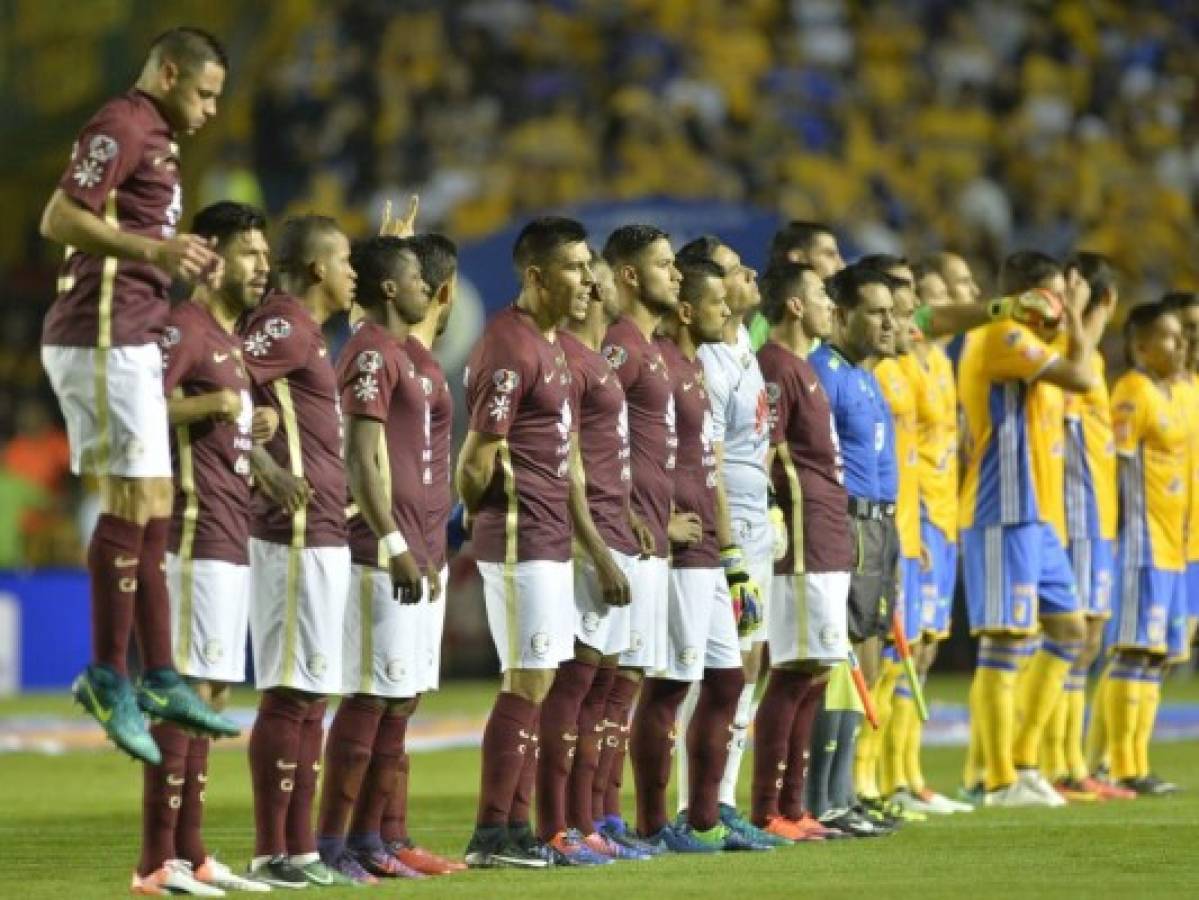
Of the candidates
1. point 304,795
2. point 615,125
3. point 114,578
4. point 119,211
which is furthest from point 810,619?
point 615,125

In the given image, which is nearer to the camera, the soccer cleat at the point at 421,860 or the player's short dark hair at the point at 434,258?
the soccer cleat at the point at 421,860

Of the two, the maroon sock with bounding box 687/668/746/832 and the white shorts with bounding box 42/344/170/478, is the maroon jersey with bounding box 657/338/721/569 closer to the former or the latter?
the maroon sock with bounding box 687/668/746/832

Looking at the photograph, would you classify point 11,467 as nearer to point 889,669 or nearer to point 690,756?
point 889,669

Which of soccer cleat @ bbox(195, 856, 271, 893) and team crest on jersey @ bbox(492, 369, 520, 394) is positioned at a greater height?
team crest on jersey @ bbox(492, 369, 520, 394)

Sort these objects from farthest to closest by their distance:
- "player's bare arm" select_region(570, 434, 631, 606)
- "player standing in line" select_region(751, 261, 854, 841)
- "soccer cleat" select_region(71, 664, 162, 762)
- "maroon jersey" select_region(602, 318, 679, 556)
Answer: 1. "player standing in line" select_region(751, 261, 854, 841)
2. "maroon jersey" select_region(602, 318, 679, 556)
3. "player's bare arm" select_region(570, 434, 631, 606)
4. "soccer cleat" select_region(71, 664, 162, 762)

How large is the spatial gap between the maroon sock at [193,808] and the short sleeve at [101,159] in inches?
78.5

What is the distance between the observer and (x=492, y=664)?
26.1 meters

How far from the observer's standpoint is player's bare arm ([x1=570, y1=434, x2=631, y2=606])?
445 inches

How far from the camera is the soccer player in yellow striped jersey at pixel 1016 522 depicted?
14938 mm

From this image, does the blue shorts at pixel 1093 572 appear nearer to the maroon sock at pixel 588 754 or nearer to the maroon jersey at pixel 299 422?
the maroon sock at pixel 588 754

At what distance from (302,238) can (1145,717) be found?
23.2 ft

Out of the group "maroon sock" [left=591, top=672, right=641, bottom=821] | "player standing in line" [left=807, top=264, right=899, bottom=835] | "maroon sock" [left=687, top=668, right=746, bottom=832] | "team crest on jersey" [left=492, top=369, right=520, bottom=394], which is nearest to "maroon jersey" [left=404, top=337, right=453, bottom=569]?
"team crest on jersey" [left=492, top=369, right=520, bottom=394]

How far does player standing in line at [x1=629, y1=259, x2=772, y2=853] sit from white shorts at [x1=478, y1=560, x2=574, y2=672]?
93 cm

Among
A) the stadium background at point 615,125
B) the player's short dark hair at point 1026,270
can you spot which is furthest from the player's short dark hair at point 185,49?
the stadium background at point 615,125
